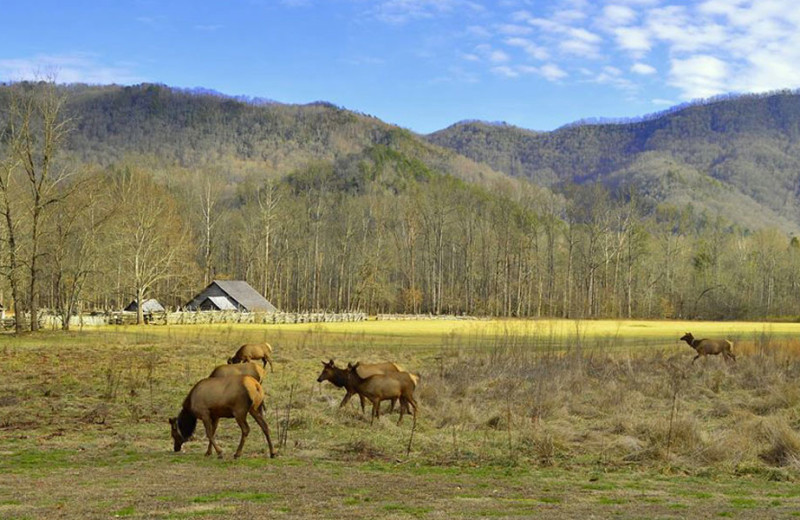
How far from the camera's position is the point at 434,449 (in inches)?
546

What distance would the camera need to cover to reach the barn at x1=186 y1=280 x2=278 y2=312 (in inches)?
2943

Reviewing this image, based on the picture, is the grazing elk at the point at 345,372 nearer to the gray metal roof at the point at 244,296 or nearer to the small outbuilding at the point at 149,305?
the gray metal roof at the point at 244,296

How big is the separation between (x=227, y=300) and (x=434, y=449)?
64.1 metres

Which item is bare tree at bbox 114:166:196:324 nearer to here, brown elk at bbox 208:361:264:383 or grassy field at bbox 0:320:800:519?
grassy field at bbox 0:320:800:519

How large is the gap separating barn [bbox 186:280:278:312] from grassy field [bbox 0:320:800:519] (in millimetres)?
48285

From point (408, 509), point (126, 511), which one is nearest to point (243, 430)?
point (126, 511)

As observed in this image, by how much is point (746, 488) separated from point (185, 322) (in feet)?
190

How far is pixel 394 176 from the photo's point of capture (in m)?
134

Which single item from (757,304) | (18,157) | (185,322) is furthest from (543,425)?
(757,304)

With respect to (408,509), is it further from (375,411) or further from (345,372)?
(345,372)

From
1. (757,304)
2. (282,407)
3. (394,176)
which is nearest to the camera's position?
(282,407)

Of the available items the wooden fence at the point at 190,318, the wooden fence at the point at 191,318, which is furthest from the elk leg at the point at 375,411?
the wooden fence at the point at 191,318

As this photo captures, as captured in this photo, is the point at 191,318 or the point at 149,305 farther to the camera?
the point at 149,305

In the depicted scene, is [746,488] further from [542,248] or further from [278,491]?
[542,248]
